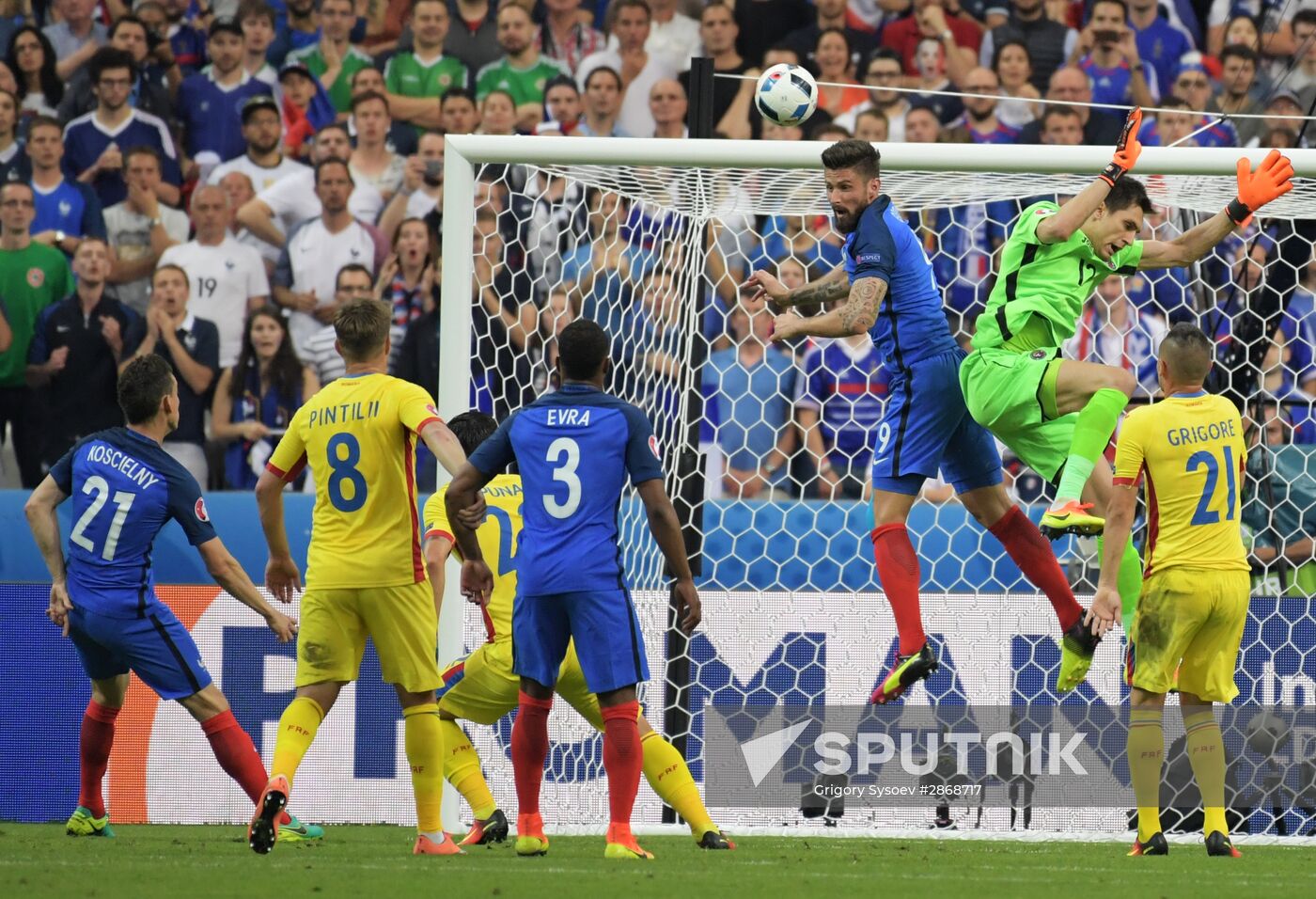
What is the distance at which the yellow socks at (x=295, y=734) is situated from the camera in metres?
6.20

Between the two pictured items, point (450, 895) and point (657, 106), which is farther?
point (657, 106)

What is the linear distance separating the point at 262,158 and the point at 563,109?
2.12 meters

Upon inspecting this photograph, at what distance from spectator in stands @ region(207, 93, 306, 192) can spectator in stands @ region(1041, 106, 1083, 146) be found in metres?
5.14

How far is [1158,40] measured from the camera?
1250cm

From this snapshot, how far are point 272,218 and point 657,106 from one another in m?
2.79

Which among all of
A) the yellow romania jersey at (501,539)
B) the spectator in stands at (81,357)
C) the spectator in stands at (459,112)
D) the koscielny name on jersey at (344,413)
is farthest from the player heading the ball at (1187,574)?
the spectator in stands at (81,357)

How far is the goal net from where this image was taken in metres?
8.03

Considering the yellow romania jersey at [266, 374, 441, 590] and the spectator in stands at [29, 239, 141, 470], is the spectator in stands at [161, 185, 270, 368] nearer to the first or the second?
the spectator in stands at [29, 239, 141, 470]

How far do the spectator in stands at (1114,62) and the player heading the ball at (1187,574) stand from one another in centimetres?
593

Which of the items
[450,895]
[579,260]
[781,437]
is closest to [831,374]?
[781,437]

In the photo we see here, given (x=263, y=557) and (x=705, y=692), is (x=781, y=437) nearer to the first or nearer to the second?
(x=705, y=692)

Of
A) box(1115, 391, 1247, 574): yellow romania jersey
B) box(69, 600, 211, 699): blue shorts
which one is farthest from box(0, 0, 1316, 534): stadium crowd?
box(69, 600, 211, 699): blue shorts

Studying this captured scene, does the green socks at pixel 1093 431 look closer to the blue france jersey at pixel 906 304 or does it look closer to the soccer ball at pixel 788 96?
the blue france jersey at pixel 906 304

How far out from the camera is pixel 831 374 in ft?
33.4
